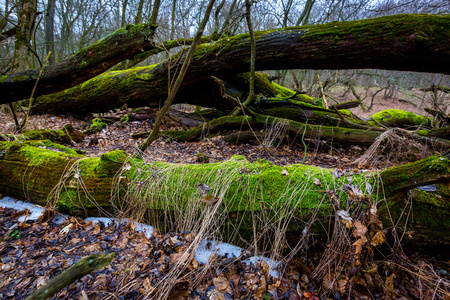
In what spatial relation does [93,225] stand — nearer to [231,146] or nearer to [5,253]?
[5,253]

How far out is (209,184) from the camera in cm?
221

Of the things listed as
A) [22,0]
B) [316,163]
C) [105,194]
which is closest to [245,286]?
[105,194]

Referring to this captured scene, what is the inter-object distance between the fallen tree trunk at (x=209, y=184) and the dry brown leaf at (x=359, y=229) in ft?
0.59

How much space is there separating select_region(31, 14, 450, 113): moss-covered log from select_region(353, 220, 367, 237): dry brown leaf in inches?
120

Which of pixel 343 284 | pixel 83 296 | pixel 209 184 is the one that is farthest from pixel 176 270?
pixel 343 284

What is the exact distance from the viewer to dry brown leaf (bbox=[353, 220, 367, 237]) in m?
1.60

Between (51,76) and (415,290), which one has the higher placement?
(51,76)

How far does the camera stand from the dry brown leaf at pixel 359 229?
160cm

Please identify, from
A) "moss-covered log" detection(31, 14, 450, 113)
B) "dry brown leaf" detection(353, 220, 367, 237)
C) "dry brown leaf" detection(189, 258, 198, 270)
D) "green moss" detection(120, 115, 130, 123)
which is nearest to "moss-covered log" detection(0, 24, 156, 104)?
"moss-covered log" detection(31, 14, 450, 113)

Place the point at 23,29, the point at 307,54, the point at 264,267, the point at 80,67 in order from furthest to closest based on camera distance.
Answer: the point at 23,29 < the point at 80,67 < the point at 307,54 < the point at 264,267

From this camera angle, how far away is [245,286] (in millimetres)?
1750

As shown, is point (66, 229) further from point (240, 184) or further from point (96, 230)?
point (240, 184)

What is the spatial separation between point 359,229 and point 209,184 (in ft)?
4.51

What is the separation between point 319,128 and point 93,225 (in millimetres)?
4680
